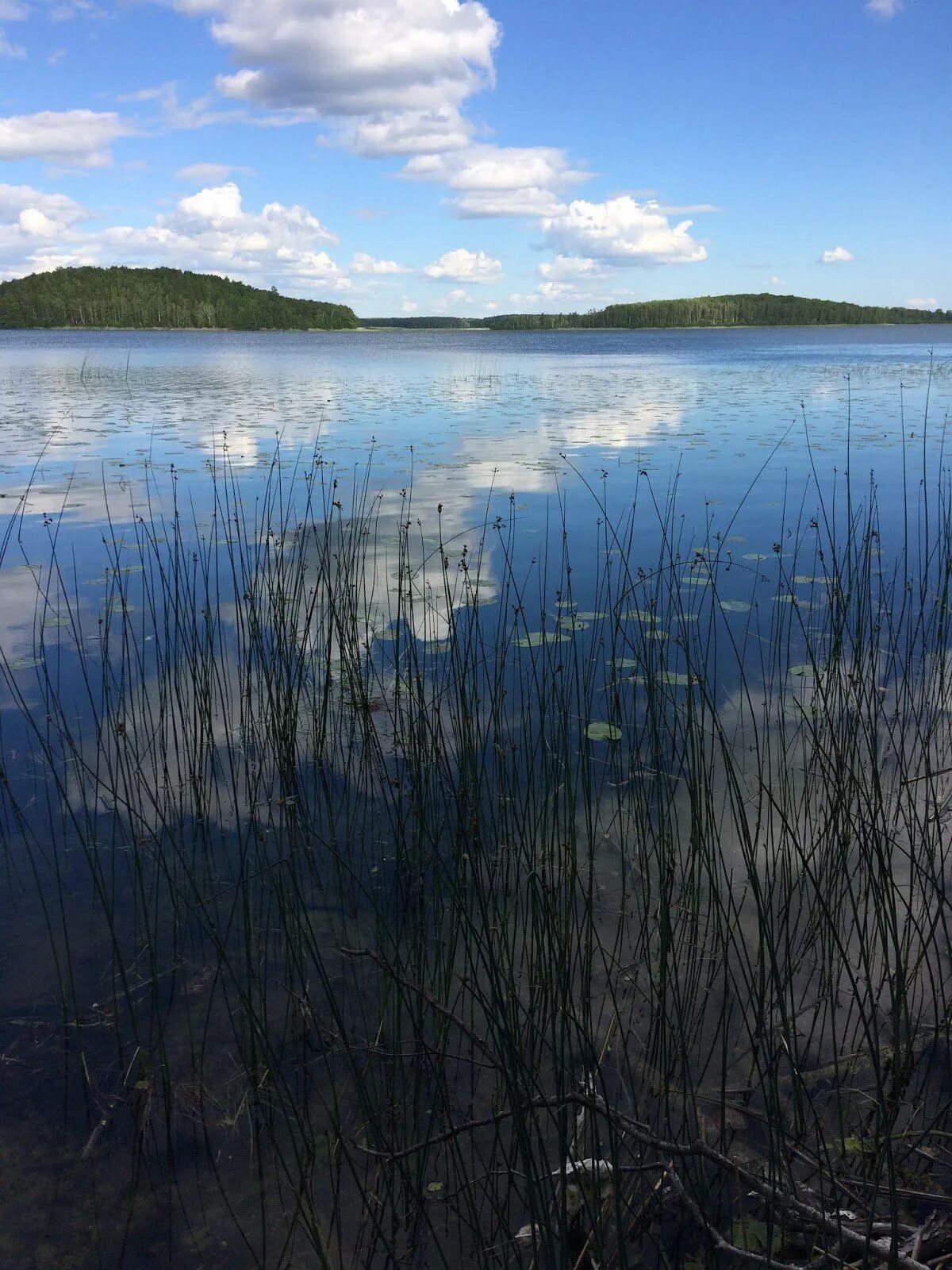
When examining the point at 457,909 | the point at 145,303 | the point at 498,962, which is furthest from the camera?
the point at 145,303

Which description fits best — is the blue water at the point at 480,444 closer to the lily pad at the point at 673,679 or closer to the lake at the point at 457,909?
the lake at the point at 457,909

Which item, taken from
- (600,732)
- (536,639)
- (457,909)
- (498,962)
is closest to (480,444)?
(536,639)

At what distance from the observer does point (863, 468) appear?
851 centimetres

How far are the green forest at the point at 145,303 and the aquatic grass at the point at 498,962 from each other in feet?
263

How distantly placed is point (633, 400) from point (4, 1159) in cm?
1483

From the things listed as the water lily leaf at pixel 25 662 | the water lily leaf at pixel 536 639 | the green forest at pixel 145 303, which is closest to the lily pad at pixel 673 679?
the water lily leaf at pixel 536 639

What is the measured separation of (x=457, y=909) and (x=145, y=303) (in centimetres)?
8188

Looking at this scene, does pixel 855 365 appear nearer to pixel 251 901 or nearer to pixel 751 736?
pixel 751 736

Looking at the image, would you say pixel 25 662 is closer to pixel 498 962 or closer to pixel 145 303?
pixel 498 962

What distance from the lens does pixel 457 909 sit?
6.79ft

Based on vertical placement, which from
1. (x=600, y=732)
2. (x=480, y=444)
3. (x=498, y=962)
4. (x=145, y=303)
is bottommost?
(x=498, y=962)

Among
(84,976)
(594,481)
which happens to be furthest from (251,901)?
(594,481)

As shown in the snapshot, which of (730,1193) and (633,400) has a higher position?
(633,400)

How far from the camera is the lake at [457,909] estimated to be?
1.58m
